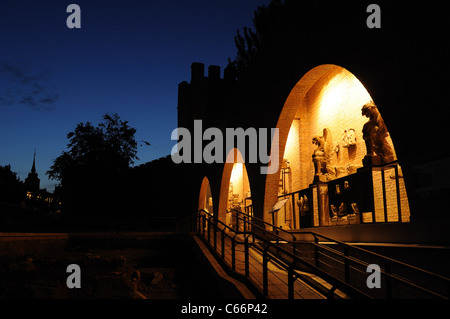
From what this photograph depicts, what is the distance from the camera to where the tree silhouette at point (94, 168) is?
24047mm

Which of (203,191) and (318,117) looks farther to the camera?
(203,191)

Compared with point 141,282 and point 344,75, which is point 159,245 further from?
point 344,75

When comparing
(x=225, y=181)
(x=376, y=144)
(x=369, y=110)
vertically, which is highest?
(x=369, y=110)

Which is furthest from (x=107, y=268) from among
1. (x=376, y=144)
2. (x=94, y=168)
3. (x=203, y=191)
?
(x=94, y=168)

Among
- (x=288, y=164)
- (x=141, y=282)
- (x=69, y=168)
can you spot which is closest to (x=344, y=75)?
(x=288, y=164)

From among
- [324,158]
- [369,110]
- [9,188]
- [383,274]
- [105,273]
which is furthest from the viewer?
[9,188]

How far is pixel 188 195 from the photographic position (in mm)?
22516

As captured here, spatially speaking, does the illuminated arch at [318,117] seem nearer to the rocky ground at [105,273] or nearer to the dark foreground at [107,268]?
the dark foreground at [107,268]

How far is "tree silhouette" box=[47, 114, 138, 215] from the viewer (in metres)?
24.0

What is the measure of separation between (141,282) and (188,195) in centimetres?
1440

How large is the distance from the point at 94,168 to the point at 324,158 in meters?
17.6

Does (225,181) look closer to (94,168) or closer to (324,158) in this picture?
(324,158)

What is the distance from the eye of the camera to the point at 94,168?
957 inches

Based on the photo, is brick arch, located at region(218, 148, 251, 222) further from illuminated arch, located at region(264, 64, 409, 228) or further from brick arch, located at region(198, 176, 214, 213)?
brick arch, located at region(198, 176, 214, 213)
